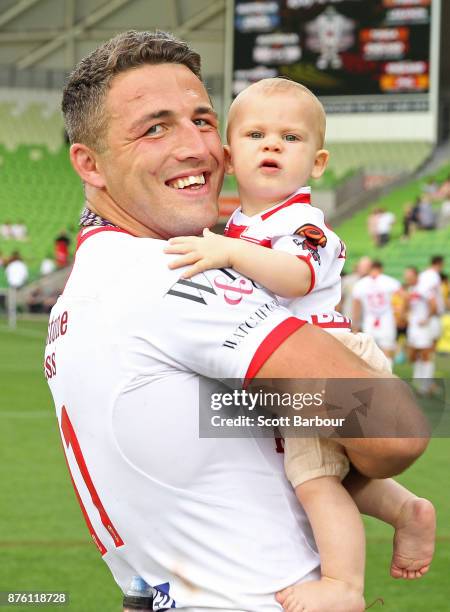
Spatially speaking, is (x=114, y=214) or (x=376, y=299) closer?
(x=114, y=214)

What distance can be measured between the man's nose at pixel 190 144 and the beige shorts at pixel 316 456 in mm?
531

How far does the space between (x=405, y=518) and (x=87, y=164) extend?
3.57 feet

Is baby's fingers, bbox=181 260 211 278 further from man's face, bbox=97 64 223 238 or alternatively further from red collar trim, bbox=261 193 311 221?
red collar trim, bbox=261 193 311 221

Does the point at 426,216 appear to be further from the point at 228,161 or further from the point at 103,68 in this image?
the point at 103,68

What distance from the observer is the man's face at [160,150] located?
2.50m

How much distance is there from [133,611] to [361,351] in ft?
2.44

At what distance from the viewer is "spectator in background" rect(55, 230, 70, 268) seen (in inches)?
1330

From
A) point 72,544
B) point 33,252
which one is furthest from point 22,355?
point 33,252

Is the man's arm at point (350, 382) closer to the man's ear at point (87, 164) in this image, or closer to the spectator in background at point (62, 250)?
the man's ear at point (87, 164)

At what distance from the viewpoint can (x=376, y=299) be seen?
1588 cm

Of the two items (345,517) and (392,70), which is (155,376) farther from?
(392,70)

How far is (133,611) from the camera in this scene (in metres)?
2.45

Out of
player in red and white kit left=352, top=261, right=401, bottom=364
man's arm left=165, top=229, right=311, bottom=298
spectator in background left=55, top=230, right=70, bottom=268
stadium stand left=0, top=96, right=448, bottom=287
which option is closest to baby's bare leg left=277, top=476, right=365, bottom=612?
man's arm left=165, top=229, right=311, bottom=298

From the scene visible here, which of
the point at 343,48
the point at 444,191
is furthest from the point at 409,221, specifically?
the point at 343,48
